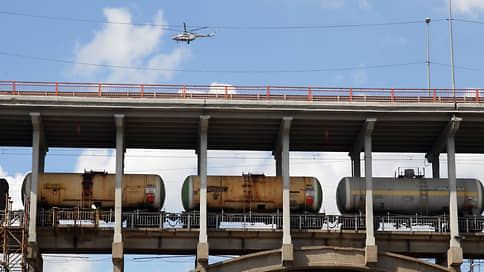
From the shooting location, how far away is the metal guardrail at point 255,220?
215 ft

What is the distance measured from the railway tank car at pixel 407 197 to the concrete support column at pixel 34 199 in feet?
70.2

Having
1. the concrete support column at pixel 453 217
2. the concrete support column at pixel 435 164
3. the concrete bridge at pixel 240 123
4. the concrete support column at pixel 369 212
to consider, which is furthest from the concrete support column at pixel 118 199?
the concrete support column at pixel 435 164

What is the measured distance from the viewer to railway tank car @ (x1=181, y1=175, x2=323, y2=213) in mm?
66688

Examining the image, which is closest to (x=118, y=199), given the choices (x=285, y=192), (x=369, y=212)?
(x=285, y=192)

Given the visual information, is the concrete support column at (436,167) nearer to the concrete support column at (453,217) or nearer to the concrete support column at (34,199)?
the concrete support column at (453,217)

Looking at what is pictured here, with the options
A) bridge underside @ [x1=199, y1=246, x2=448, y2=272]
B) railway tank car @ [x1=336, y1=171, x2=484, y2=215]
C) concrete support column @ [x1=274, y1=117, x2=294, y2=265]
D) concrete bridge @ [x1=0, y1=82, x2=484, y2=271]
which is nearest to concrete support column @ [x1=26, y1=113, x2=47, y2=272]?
concrete bridge @ [x1=0, y1=82, x2=484, y2=271]

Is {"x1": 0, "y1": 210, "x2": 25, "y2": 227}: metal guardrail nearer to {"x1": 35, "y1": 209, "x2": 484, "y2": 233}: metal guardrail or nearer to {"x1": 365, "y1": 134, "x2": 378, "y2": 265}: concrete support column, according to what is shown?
{"x1": 35, "y1": 209, "x2": 484, "y2": 233}: metal guardrail

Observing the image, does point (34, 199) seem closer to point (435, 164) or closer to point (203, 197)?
point (203, 197)

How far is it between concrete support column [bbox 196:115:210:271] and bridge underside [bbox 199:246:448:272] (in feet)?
2.67

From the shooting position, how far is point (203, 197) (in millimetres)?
65000

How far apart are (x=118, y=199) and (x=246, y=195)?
29.6 feet

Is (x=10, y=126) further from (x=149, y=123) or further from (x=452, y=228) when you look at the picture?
(x=452, y=228)

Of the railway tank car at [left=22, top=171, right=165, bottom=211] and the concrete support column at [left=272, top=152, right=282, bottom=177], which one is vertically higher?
the concrete support column at [left=272, top=152, right=282, bottom=177]

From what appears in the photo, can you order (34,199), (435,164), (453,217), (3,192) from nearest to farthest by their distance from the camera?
(34,199)
(453,217)
(3,192)
(435,164)
